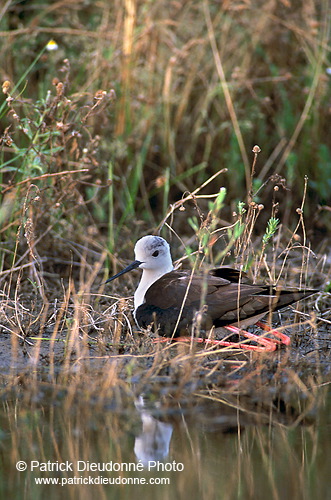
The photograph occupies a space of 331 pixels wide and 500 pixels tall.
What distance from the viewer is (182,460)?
3.44 metres

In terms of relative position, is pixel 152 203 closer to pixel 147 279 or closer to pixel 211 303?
pixel 147 279

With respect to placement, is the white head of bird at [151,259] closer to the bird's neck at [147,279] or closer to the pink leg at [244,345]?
the bird's neck at [147,279]

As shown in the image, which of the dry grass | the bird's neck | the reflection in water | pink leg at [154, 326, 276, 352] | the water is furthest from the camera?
the bird's neck

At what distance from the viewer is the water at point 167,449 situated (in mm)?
3217

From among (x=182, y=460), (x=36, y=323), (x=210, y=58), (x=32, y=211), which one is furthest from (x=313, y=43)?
(x=182, y=460)

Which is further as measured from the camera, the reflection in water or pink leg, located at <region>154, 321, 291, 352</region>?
pink leg, located at <region>154, 321, 291, 352</region>

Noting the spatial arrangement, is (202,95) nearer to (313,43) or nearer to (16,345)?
(313,43)

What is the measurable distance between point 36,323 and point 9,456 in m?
1.65

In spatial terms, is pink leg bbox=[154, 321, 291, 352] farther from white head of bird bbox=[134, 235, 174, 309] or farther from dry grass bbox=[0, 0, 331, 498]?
white head of bird bbox=[134, 235, 174, 309]

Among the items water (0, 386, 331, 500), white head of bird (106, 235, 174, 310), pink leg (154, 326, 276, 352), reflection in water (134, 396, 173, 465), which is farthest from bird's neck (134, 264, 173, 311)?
reflection in water (134, 396, 173, 465)

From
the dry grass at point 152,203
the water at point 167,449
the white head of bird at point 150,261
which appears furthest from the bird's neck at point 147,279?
the water at point 167,449

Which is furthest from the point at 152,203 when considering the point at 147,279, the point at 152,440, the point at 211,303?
the point at 152,440

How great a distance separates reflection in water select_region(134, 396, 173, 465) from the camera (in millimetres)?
3482

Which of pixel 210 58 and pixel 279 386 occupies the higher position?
pixel 210 58
